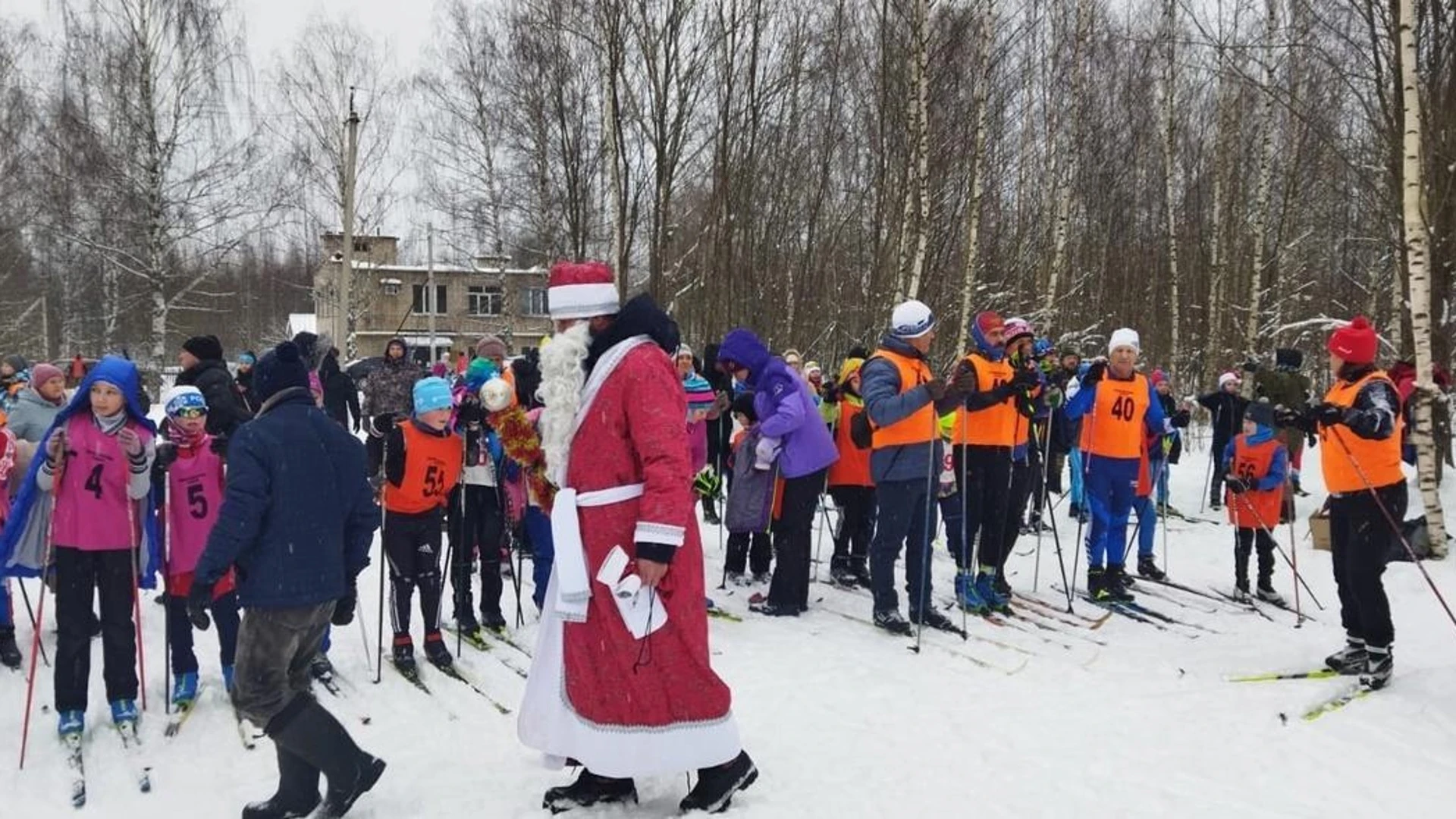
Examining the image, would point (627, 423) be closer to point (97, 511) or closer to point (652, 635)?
point (652, 635)

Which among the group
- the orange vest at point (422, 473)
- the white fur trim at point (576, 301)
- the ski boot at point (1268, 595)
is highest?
the white fur trim at point (576, 301)

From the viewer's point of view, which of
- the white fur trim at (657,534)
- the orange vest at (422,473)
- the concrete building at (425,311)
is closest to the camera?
the white fur trim at (657,534)

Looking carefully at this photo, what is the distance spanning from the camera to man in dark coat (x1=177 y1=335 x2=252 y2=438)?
5770 mm

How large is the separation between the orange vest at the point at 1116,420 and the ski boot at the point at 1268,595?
5.56ft

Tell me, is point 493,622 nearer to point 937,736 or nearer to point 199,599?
point 199,599

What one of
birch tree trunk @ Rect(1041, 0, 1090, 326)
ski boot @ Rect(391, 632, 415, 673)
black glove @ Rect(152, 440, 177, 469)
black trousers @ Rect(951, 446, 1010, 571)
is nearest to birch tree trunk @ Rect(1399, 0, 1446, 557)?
black trousers @ Rect(951, 446, 1010, 571)

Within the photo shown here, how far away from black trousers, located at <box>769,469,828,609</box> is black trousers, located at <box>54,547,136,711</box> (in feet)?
12.5

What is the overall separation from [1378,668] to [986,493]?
235 centimetres

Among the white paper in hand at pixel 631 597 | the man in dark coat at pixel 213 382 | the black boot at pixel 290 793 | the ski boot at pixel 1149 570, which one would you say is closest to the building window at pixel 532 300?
the man in dark coat at pixel 213 382

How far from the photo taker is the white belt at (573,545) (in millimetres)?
3217

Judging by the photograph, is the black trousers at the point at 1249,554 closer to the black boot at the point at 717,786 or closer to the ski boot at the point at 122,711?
the black boot at the point at 717,786

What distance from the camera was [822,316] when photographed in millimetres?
21094

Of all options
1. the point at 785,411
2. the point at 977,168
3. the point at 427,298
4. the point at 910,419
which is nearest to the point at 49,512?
the point at 785,411

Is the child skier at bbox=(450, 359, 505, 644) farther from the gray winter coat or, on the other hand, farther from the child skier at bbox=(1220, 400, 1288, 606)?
the child skier at bbox=(1220, 400, 1288, 606)
